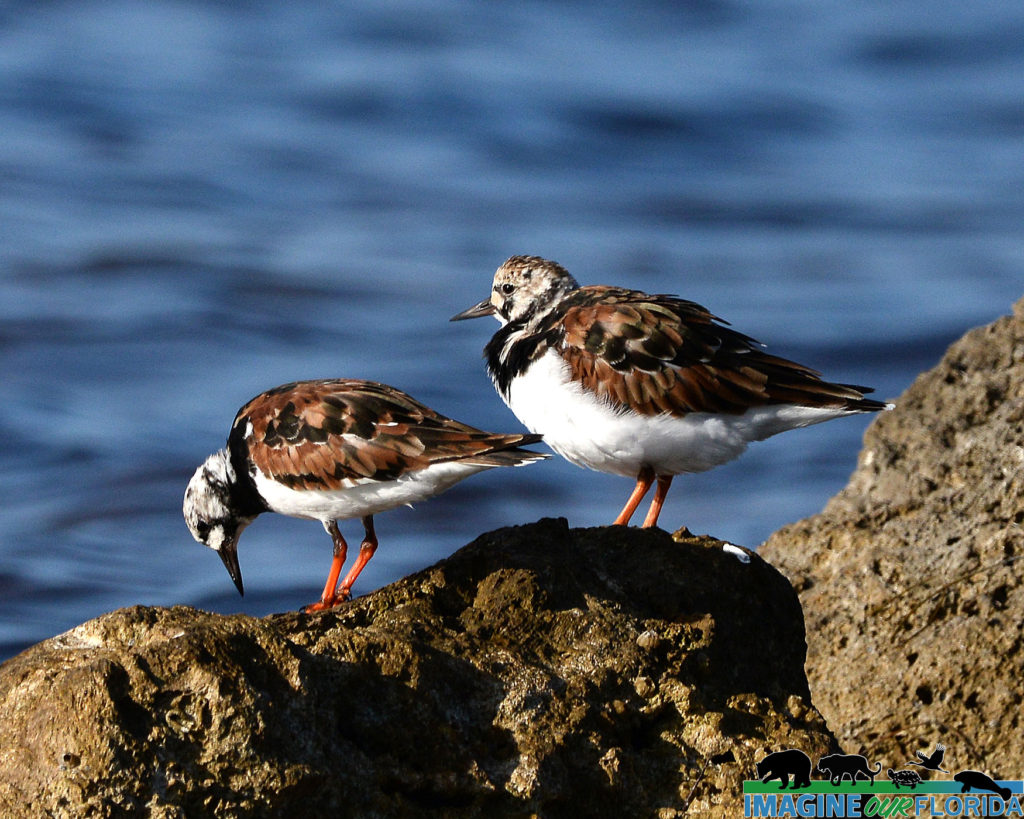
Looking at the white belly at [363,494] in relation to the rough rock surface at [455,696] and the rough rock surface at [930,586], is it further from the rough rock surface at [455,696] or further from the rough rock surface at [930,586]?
the rough rock surface at [930,586]

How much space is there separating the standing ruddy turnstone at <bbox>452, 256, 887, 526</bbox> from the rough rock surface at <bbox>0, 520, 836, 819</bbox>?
99 centimetres

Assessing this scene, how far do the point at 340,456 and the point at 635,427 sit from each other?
1098 mm

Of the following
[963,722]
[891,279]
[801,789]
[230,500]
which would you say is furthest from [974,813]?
[891,279]

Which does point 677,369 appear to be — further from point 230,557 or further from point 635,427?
point 230,557

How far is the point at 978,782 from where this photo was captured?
4363 millimetres

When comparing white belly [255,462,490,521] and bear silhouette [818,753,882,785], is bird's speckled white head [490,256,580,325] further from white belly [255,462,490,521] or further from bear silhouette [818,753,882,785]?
bear silhouette [818,753,882,785]

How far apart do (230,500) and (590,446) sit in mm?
1482

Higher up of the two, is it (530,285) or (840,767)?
(530,285)

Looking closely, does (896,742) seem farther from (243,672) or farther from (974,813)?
(243,672)

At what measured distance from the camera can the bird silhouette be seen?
452cm

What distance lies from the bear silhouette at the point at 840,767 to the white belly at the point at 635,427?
1821 mm

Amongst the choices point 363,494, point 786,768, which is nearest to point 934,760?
point 786,768

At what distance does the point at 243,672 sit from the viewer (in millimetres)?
3297

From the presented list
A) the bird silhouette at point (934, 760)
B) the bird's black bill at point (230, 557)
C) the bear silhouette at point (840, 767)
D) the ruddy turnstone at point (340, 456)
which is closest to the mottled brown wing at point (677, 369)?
the ruddy turnstone at point (340, 456)
